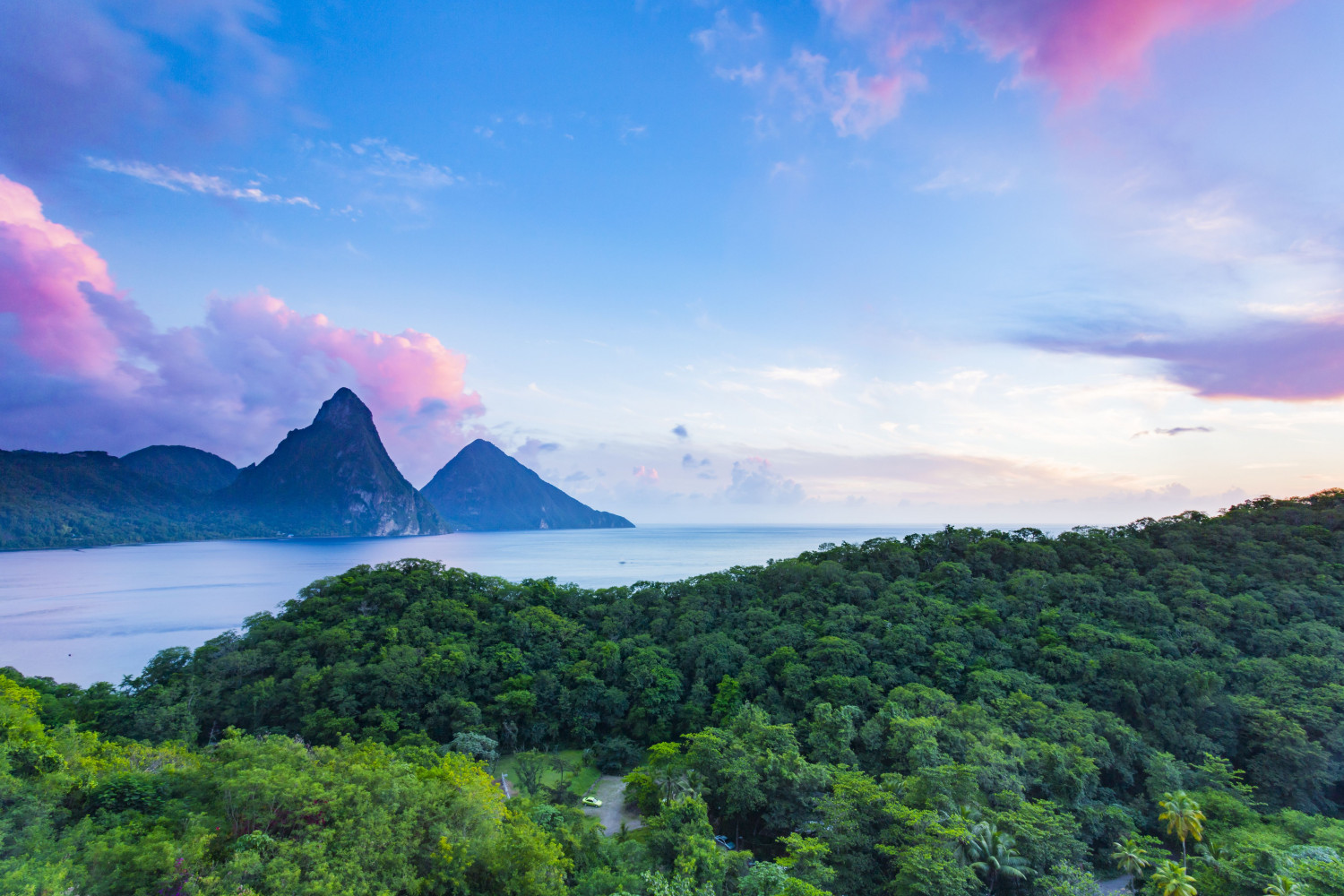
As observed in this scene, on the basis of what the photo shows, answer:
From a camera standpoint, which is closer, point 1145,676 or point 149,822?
point 149,822

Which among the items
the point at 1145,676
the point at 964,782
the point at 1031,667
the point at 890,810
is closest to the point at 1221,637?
the point at 1145,676

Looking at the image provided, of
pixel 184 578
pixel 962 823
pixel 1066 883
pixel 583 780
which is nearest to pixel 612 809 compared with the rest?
pixel 583 780

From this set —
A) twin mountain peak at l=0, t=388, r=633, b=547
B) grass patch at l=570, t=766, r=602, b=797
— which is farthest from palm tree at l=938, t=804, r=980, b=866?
twin mountain peak at l=0, t=388, r=633, b=547

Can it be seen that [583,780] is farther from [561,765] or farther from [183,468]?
[183,468]

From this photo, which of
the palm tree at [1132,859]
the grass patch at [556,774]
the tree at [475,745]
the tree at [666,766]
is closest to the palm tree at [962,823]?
the palm tree at [1132,859]

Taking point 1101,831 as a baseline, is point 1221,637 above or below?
above

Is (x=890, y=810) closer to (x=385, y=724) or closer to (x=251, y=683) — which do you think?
(x=385, y=724)
